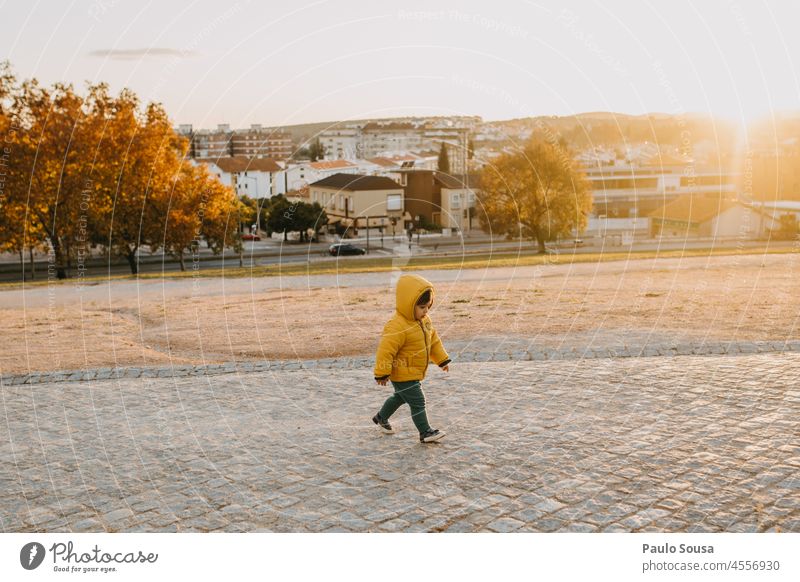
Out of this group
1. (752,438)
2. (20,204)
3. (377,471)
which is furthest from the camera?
(20,204)

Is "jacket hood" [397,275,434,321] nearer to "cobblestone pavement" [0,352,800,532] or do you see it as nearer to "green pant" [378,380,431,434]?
"green pant" [378,380,431,434]

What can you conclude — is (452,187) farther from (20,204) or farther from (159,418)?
(159,418)

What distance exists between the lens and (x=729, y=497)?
22.3 feet

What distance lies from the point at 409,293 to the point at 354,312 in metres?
11.9

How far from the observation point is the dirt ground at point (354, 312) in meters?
15.0

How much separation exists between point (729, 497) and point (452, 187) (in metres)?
40.7

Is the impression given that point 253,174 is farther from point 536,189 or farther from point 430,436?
point 430,436

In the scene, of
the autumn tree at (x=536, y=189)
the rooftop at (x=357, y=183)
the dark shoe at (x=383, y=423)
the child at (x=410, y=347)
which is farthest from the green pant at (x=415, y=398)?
the autumn tree at (x=536, y=189)

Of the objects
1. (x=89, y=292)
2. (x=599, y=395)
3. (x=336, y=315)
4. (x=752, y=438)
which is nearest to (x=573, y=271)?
(x=336, y=315)

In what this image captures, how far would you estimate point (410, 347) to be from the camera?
8.38 metres

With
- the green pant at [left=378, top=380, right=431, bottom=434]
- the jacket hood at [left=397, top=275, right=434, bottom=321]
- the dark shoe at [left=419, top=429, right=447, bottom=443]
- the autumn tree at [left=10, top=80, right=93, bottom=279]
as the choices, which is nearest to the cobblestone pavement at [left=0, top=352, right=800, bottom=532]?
the dark shoe at [left=419, top=429, right=447, bottom=443]

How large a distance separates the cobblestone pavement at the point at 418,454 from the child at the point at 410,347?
0.53 metres

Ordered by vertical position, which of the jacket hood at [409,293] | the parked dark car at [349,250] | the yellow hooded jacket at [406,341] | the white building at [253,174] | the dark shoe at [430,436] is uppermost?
the white building at [253,174]

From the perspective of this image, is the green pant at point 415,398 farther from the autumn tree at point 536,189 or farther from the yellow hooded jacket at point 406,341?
the autumn tree at point 536,189
